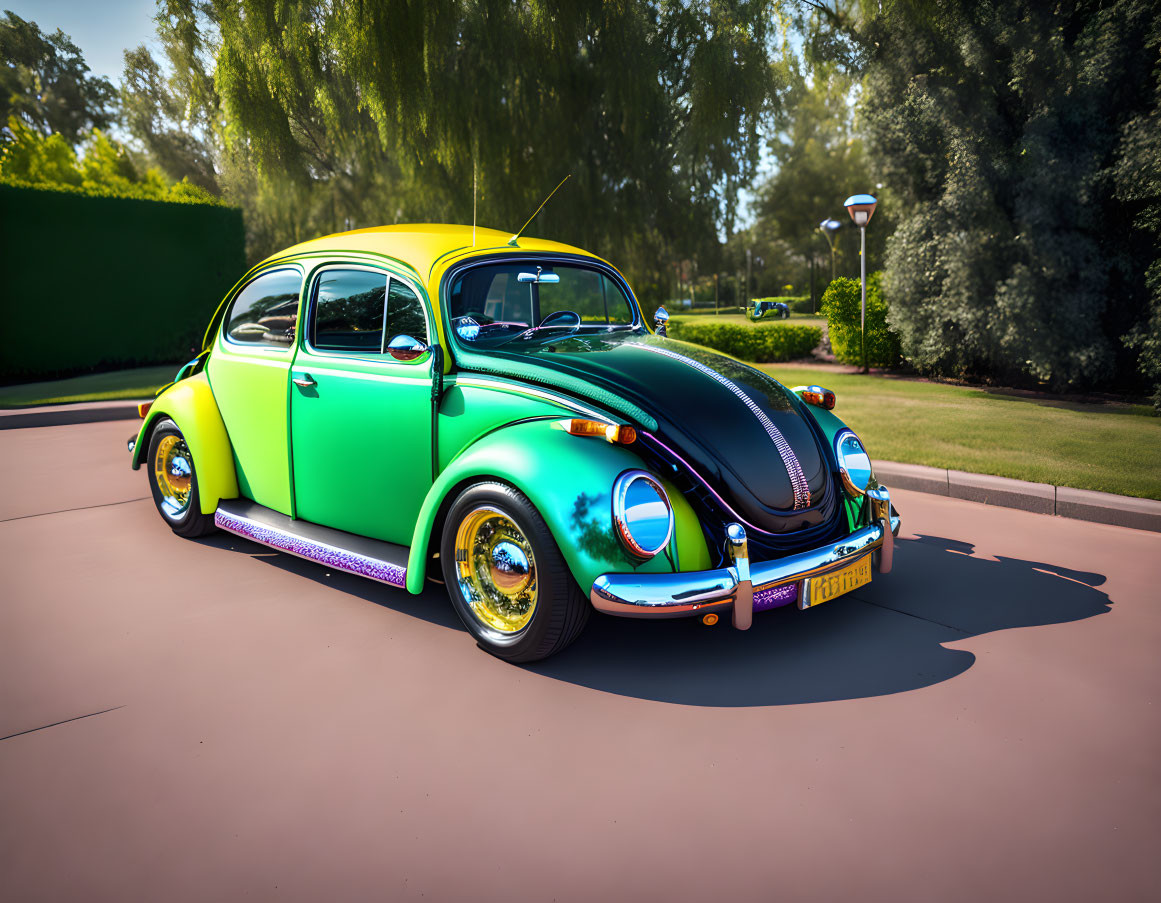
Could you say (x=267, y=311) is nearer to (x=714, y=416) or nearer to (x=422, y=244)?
(x=422, y=244)

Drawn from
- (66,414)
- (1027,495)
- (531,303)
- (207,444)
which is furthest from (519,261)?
(66,414)

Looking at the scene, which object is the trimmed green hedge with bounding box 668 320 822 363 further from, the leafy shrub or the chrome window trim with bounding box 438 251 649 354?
the chrome window trim with bounding box 438 251 649 354

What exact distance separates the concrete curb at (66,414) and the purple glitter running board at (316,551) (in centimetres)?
709

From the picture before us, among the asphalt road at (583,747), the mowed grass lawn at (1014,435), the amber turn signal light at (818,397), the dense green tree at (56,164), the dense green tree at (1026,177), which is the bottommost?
the asphalt road at (583,747)

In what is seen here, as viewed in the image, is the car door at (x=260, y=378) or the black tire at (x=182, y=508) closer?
the car door at (x=260, y=378)

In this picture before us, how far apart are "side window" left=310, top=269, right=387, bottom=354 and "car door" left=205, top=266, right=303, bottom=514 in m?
0.21

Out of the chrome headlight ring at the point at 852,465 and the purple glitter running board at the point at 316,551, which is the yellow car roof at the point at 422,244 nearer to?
the purple glitter running board at the point at 316,551

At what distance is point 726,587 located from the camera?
121 inches

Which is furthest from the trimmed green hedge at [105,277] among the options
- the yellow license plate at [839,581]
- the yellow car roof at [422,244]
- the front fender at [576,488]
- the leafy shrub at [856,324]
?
the yellow license plate at [839,581]

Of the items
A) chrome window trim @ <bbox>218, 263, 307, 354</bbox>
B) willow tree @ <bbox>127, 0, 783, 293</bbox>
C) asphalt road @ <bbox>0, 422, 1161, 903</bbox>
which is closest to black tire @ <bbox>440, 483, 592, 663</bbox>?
asphalt road @ <bbox>0, 422, 1161, 903</bbox>

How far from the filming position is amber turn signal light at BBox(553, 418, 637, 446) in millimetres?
3221

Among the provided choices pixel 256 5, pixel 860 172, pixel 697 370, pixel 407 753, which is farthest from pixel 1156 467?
pixel 860 172

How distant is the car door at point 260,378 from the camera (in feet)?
14.8

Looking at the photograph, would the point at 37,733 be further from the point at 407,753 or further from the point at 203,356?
the point at 203,356
